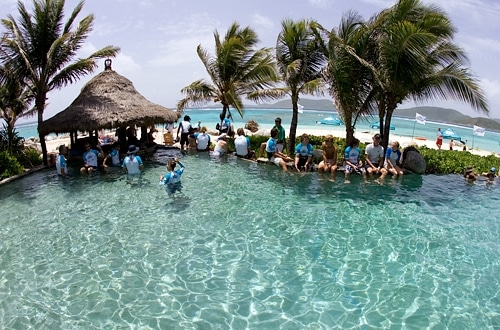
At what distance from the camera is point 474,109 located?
13227 mm

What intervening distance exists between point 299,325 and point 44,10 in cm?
1448

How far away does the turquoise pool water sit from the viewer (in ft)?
18.7

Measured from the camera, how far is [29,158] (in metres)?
14.7

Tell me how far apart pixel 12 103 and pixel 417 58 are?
50.6 ft

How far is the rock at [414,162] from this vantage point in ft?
46.6

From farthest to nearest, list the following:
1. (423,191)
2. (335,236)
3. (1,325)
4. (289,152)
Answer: (289,152) < (423,191) < (335,236) < (1,325)

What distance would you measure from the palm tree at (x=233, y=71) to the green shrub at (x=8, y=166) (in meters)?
8.22

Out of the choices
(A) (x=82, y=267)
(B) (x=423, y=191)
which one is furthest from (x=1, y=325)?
(B) (x=423, y=191)

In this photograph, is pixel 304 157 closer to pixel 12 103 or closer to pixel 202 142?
pixel 202 142

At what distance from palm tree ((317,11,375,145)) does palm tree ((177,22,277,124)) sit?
3158 millimetres

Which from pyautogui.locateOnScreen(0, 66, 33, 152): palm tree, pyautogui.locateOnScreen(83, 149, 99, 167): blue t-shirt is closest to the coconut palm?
pyautogui.locateOnScreen(83, 149, 99, 167): blue t-shirt

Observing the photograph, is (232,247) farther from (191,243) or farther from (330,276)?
(330,276)

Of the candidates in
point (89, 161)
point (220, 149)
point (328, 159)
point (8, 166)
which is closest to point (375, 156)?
point (328, 159)

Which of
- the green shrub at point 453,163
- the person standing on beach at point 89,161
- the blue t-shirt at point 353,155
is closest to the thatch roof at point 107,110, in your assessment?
the person standing on beach at point 89,161
